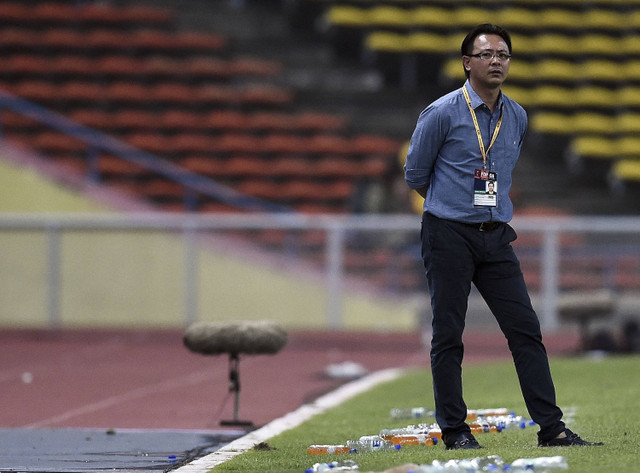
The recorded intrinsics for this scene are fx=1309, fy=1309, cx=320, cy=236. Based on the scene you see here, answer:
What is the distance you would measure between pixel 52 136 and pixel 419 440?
14.4 metres

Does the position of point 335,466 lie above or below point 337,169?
below

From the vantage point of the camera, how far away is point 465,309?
616 cm

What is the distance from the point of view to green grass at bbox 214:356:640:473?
5.79m

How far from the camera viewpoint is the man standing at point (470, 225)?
6.09m

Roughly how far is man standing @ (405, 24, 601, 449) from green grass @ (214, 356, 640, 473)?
9.3 inches

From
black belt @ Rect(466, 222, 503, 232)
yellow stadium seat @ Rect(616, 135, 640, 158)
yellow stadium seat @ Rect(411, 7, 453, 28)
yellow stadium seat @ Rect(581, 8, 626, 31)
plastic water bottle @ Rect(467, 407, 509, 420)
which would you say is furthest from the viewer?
yellow stadium seat @ Rect(581, 8, 626, 31)

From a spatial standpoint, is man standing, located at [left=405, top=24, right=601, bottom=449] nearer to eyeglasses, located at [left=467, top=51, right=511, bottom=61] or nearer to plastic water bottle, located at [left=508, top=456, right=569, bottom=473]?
eyeglasses, located at [left=467, top=51, right=511, bottom=61]

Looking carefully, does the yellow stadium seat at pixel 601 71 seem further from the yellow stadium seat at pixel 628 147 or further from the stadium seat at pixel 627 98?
the yellow stadium seat at pixel 628 147

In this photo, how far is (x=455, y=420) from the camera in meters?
6.09

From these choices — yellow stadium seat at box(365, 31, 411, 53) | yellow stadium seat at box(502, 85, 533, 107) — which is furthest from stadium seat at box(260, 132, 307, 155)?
yellow stadium seat at box(502, 85, 533, 107)

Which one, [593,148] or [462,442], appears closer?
[462,442]

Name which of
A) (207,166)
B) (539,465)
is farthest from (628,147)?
(539,465)

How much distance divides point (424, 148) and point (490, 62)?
499 millimetres

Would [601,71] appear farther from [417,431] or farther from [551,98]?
[417,431]
